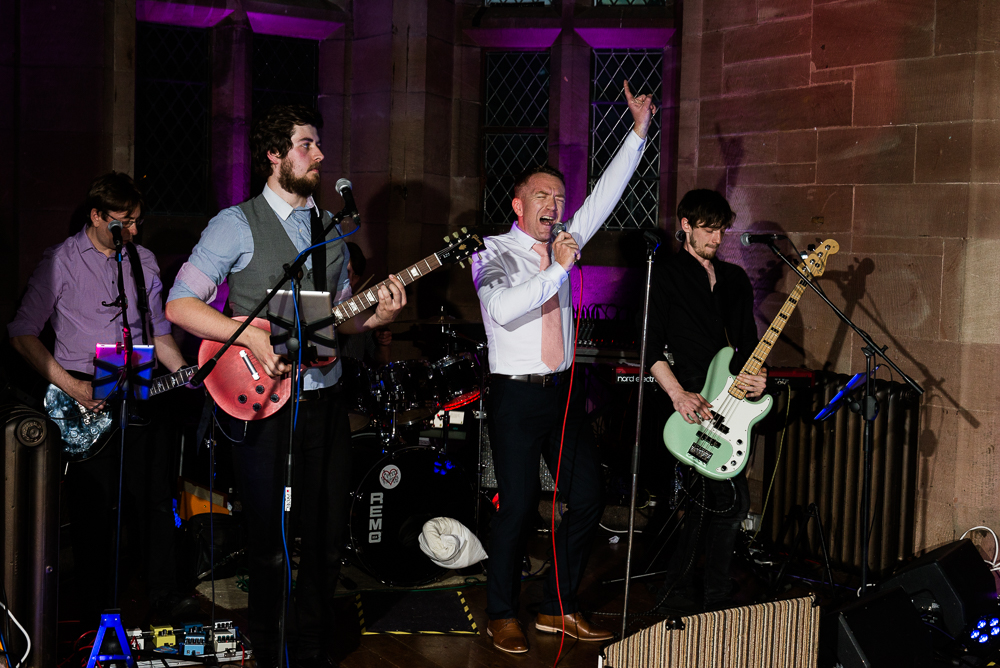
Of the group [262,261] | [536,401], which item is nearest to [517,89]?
[536,401]

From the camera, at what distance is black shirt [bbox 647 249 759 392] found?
4.61m

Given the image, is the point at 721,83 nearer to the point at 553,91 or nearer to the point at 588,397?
the point at 553,91

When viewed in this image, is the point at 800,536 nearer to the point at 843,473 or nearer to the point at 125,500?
the point at 843,473

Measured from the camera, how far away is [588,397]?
7.12m

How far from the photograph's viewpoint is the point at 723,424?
4500 millimetres

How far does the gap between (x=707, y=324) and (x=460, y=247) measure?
5.35 ft

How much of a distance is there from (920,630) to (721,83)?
12.8ft

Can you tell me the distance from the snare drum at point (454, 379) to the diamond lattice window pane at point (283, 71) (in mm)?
2889

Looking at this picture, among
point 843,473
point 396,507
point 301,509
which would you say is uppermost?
point 301,509

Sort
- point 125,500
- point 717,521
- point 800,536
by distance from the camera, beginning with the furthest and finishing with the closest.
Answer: point 800,536
point 125,500
point 717,521

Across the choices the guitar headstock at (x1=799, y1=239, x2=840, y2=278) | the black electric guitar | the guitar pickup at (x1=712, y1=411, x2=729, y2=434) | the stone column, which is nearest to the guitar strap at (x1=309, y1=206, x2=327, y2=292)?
the black electric guitar

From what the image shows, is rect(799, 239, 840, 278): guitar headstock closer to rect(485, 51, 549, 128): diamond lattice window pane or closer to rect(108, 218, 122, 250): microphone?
rect(485, 51, 549, 128): diamond lattice window pane

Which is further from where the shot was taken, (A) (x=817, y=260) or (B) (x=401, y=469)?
(B) (x=401, y=469)

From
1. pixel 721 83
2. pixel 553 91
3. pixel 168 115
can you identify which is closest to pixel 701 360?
pixel 721 83
